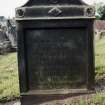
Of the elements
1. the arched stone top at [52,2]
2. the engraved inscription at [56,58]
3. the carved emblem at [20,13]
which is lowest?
the engraved inscription at [56,58]

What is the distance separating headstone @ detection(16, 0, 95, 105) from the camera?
782 cm

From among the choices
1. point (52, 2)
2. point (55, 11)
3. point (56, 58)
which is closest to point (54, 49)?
point (56, 58)

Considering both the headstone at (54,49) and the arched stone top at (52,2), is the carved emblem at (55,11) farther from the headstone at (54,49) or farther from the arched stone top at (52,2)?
the arched stone top at (52,2)

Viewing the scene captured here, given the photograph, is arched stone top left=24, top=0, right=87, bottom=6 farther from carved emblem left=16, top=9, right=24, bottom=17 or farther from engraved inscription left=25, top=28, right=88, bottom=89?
engraved inscription left=25, top=28, right=88, bottom=89

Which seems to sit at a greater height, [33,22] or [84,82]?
[33,22]

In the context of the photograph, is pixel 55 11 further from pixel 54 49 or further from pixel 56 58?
pixel 56 58

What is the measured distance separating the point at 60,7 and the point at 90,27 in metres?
0.69

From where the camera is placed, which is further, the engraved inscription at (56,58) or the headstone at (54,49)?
the engraved inscription at (56,58)

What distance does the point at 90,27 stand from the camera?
25.7 ft

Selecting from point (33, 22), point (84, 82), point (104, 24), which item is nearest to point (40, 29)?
point (33, 22)

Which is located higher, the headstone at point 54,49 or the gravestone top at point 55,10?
the gravestone top at point 55,10

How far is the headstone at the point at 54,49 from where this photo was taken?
308 inches

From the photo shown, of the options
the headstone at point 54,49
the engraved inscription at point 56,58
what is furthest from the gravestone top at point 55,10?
the engraved inscription at point 56,58

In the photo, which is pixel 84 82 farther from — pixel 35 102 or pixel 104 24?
pixel 104 24
